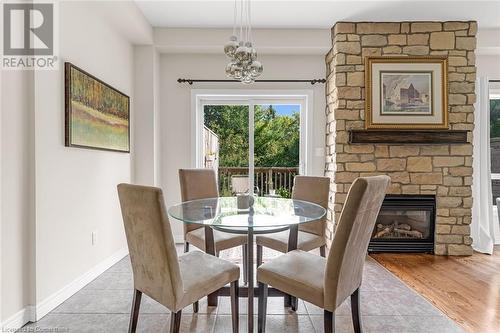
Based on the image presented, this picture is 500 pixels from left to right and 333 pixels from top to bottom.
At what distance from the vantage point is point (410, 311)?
2.10 m

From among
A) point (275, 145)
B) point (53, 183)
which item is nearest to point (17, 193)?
point (53, 183)

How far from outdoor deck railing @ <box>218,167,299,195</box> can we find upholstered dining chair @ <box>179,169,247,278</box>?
1030 millimetres

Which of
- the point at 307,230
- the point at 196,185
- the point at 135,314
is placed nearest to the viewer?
the point at 135,314

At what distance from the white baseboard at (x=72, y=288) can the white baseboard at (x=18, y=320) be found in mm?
35

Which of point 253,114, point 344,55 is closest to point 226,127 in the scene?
point 253,114

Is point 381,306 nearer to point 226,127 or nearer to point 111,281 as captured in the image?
point 111,281

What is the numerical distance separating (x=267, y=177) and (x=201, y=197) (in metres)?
1.36

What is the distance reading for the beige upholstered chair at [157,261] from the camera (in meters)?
1.37

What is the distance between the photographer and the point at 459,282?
8.54 feet

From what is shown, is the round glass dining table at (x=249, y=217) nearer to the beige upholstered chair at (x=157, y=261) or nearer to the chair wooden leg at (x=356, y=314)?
the beige upholstered chair at (x=157, y=261)

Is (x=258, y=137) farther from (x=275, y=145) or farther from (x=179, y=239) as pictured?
(x=179, y=239)

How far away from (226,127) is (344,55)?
5.71ft

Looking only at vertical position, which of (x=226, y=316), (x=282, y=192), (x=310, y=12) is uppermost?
(x=310, y=12)

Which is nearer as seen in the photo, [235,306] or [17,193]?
[235,306]
